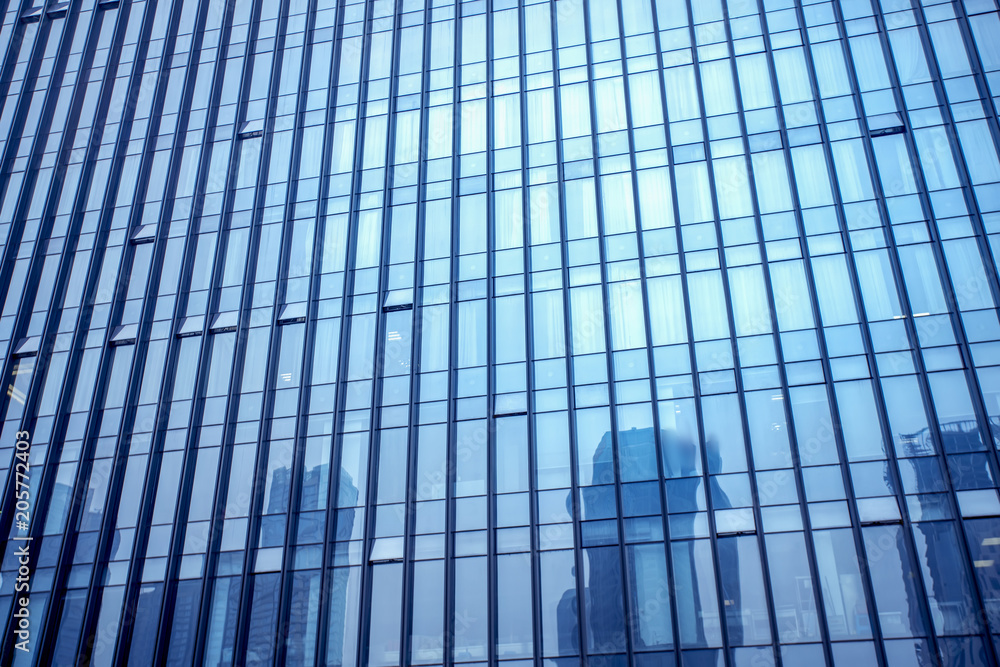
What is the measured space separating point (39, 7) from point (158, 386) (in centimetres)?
1972

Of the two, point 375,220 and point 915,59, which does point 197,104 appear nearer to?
point 375,220

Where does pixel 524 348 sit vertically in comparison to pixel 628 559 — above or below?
above

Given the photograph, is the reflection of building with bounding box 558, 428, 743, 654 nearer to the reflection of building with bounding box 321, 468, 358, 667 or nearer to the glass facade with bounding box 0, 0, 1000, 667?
the glass facade with bounding box 0, 0, 1000, 667

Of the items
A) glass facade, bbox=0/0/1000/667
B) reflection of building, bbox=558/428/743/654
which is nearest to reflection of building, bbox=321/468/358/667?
glass facade, bbox=0/0/1000/667

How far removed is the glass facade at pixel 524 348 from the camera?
18703 millimetres

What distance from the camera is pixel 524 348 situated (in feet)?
72.7

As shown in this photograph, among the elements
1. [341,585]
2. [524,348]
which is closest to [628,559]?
[524,348]

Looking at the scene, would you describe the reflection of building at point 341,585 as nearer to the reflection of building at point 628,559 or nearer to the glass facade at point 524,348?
the glass facade at point 524,348

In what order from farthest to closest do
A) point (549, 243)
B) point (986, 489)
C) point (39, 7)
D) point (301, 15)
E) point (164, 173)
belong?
point (39, 7)
point (301, 15)
point (164, 173)
point (549, 243)
point (986, 489)

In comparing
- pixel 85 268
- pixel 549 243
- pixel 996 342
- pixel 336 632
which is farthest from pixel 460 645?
pixel 85 268

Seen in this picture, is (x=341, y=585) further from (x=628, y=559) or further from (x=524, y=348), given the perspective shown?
(x=524, y=348)

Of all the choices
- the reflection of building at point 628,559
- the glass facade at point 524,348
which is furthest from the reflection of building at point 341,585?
the reflection of building at point 628,559

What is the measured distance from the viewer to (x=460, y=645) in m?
19.0

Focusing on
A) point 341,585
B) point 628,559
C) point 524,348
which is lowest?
point 341,585
